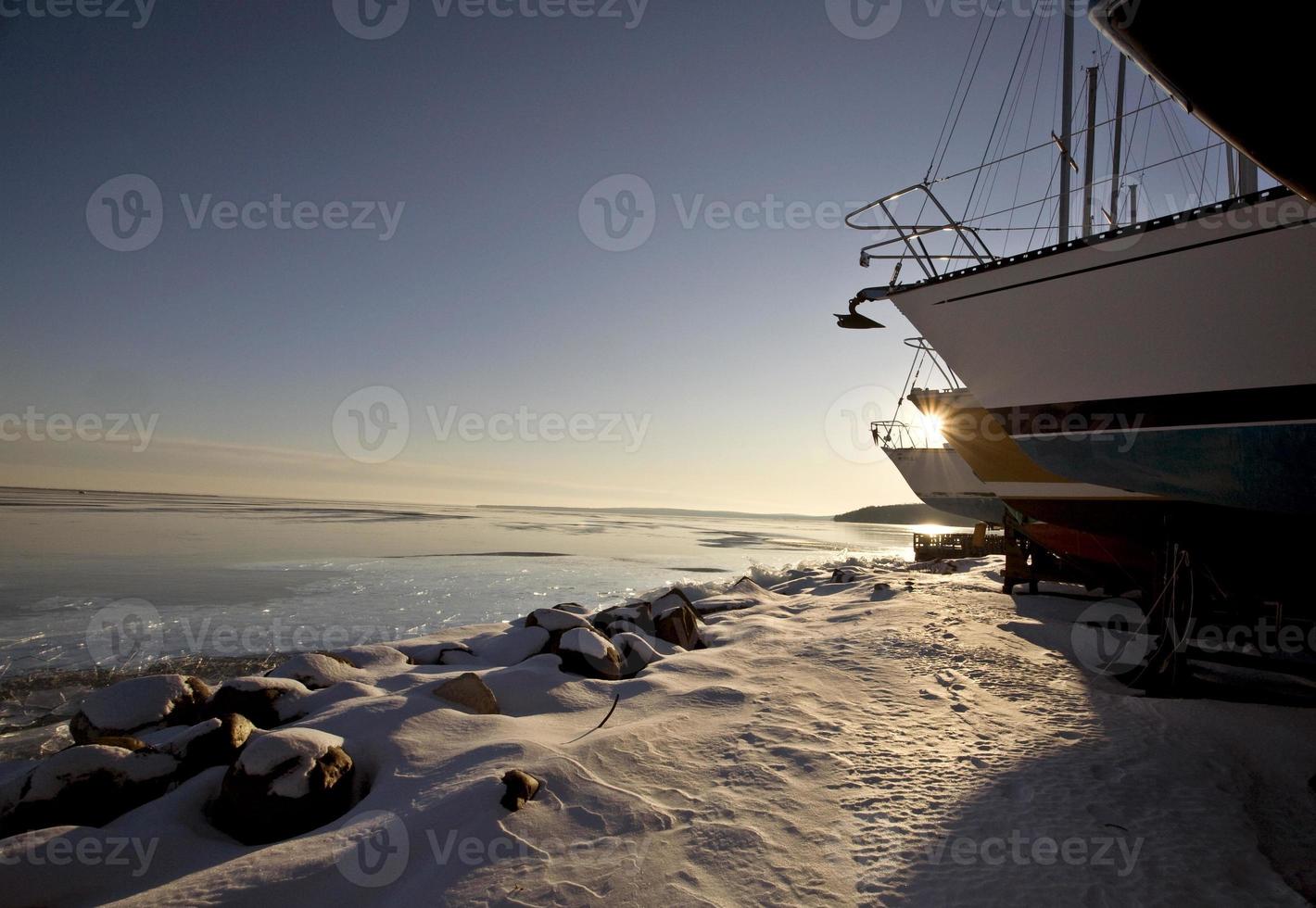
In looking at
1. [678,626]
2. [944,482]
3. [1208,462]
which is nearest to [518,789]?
[678,626]

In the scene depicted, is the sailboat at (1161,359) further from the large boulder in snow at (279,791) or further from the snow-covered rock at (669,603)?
the large boulder in snow at (279,791)

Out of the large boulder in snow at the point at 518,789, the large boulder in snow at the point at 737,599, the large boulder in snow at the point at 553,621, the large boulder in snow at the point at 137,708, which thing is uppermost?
the large boulder in snow at the point at 518,789

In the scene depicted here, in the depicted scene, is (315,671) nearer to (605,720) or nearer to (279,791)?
(279,791)

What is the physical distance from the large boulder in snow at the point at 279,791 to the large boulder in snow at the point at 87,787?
1.93 ft

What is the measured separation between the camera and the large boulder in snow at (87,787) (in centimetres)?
337

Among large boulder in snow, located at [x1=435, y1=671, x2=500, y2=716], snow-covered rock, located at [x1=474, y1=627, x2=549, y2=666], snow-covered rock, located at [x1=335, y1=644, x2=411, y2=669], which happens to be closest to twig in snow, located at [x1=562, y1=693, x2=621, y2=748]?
large boulder in snow, located at [x1=435, y1=671, x2=500, y2=716]

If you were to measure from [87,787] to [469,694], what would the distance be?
2.41 meters

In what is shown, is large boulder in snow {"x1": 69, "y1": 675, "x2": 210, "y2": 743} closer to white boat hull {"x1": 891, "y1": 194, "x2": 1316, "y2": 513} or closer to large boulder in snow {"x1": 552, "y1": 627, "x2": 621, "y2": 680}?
large boulder in snow {"x1": 552, "y1": 627, "x2": 621, "y2": 680}

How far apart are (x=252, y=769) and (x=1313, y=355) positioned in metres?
9.21

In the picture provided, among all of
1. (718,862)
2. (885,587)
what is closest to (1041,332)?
(885,587)

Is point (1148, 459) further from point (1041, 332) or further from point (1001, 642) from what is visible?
point (1001, 642)

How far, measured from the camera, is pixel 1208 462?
621cm

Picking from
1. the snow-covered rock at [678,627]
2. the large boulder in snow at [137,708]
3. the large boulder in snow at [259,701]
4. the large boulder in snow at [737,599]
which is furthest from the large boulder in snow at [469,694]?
the large boulder in snow at [737,599]

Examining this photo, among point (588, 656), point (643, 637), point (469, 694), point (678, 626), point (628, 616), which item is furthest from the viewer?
point (628, 616)
